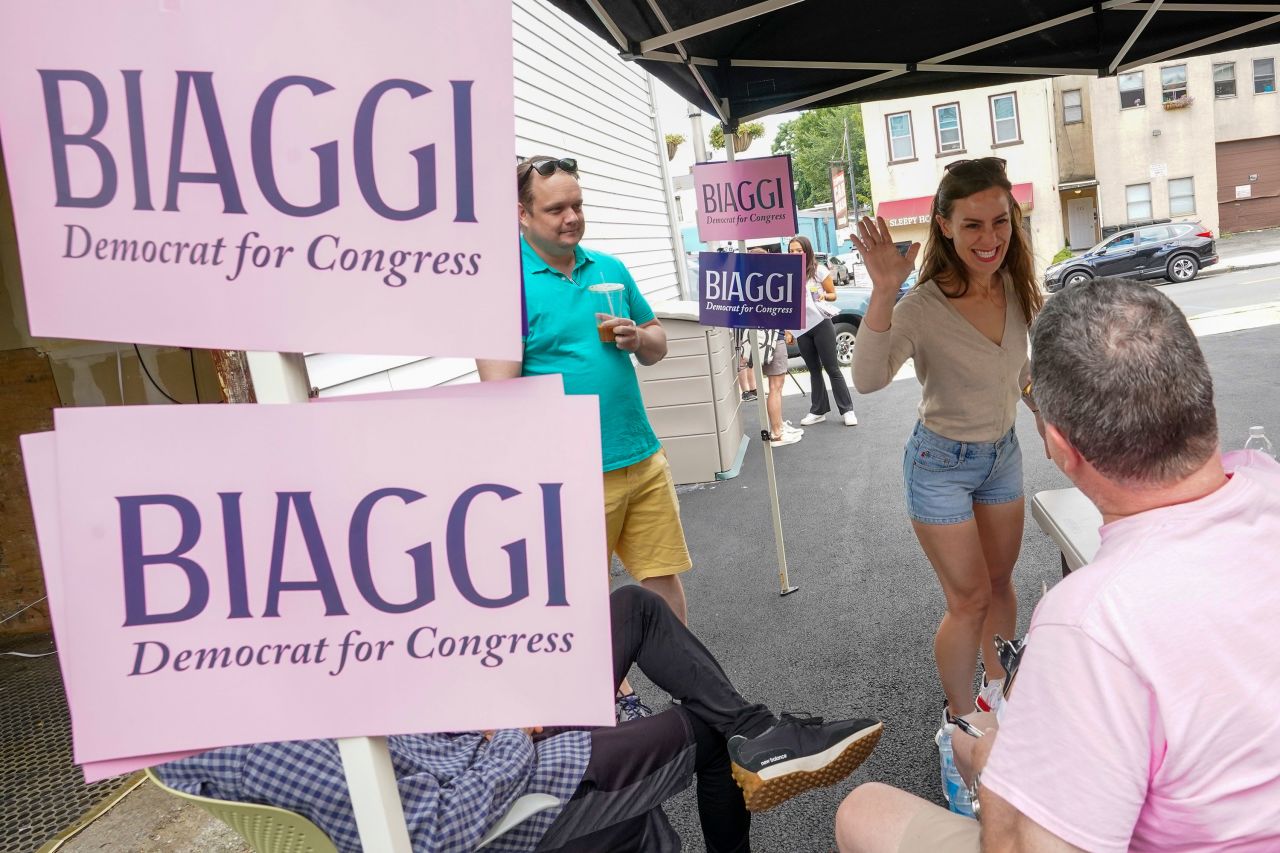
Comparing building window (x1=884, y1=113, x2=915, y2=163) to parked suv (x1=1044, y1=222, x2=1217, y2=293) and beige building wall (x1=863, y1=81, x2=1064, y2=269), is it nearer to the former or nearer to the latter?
beige building wall (x1=863, y1=81, x2=1064, y2=269)

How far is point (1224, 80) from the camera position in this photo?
28.1m

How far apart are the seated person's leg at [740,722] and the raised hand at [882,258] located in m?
1.05

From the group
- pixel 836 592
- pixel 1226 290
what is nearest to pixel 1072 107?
pixel 1226 290

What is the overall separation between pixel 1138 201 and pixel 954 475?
102ft

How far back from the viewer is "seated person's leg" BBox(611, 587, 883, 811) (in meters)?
1.97

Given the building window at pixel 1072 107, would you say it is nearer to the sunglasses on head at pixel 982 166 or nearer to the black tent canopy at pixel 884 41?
the black tent canopy at pixel 884 41

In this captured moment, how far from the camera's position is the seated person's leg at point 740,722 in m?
1.97

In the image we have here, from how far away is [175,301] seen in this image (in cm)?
99

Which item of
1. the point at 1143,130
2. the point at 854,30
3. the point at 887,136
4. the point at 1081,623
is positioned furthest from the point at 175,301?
the point at 1143,130

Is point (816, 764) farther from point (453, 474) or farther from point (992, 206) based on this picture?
point (992, 206)

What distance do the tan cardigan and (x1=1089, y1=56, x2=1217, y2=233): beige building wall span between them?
2965 cm

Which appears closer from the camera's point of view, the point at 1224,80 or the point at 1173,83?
the point at 1173,83

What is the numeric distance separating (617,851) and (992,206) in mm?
1886

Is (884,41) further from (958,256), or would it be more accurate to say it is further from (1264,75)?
(1264,75)
